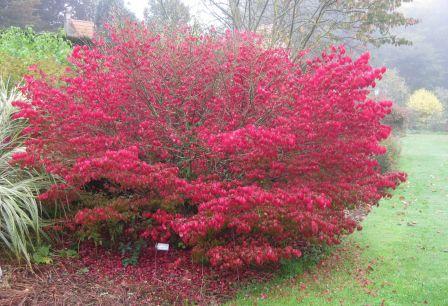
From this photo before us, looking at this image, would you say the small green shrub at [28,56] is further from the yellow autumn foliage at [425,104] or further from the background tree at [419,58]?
the background tree at [419,58]

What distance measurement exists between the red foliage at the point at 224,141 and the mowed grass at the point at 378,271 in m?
0.38

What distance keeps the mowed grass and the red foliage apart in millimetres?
375

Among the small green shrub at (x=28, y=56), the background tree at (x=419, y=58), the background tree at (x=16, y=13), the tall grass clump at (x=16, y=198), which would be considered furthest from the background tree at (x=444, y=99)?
the tall grass clump at (x=16, y=198)

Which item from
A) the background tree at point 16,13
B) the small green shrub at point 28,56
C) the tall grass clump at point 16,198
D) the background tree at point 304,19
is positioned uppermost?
the background tree at point 16,13

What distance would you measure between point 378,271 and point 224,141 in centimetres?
256

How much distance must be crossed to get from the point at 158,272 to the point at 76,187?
126cm

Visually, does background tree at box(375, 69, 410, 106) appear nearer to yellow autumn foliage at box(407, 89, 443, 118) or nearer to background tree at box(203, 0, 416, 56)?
yellow autumn foliage at box(407, 89, 443, 118)

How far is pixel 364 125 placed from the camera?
4867mm

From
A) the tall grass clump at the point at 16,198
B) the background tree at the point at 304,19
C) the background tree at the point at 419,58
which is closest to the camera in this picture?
the tall grass clump at the point at 16,198

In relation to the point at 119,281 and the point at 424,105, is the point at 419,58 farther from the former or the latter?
the point at 119,281

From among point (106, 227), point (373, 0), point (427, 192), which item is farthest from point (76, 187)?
point (373, 0)

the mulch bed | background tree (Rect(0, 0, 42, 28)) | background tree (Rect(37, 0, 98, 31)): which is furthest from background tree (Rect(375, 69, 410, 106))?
the mulch bed

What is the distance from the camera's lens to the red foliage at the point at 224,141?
4305 millimetres

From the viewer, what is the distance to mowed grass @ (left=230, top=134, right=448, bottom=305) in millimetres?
4551
